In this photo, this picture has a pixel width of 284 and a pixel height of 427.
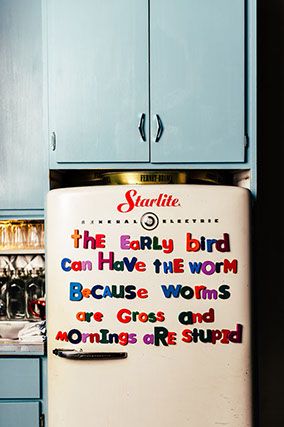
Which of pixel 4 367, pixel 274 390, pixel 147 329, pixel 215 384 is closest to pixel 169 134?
pixel 147 329

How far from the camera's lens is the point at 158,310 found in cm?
202

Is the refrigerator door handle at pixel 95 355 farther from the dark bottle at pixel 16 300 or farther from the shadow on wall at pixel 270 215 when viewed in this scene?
the shadow on wall at pixel 270 215

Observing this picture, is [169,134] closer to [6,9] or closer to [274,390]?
[6,9]

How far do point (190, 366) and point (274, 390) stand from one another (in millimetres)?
903

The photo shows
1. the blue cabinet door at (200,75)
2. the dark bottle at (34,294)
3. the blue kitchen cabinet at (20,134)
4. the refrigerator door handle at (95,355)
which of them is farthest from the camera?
the dark bottle at (34,294)

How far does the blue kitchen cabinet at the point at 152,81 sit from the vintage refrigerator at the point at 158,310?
0.23 metres

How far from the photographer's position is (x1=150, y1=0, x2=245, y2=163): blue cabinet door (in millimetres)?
2160

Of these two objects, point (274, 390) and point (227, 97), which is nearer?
point (227, 97)

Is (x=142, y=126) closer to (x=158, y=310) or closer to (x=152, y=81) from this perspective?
(x=152, y=81)

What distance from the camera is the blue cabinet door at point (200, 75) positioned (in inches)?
85.0

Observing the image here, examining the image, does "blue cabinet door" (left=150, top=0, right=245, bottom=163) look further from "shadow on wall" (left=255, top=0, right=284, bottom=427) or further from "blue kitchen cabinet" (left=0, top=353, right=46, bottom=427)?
"blue kitchen cabinet" (left=0, top=353, right=46, bottom=427)

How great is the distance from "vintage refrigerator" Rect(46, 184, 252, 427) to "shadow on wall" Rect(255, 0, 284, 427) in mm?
723

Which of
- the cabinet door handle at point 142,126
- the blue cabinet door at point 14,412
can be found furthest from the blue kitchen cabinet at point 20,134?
the blue cabinet door at point 14,412

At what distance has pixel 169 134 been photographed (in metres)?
2.19
